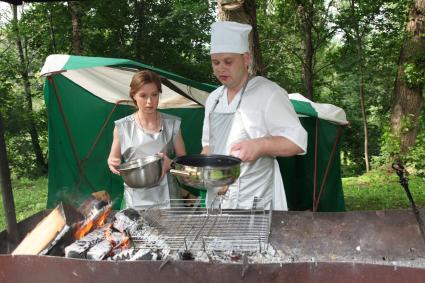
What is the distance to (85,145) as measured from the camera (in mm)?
4629

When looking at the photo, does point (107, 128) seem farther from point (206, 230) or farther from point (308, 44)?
point (308, 44)

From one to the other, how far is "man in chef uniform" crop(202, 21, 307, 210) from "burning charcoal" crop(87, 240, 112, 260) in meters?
0.63

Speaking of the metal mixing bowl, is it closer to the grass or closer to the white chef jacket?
the white chef jacket

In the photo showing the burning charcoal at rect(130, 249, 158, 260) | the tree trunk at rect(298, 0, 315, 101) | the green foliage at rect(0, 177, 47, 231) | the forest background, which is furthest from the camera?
the tree trunk at rect(298, 0, 315, 101)

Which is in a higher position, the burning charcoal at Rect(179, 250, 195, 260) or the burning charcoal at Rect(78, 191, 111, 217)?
the burning charcoal at Rect(78, 191, 111, 217)

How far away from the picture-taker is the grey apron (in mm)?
3066

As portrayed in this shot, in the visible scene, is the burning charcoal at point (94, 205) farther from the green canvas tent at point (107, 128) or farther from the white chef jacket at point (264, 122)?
the green canvas tent at point (107, 128)

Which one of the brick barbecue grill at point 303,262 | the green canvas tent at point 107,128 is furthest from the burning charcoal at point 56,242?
the green canvas tent at point 107,128

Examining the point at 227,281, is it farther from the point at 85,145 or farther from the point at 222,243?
the point at 85,145

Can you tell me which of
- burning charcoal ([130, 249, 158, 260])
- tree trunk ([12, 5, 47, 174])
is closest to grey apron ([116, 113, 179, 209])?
burning charcoal ([130, 249, 158, 260])

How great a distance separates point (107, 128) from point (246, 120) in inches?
105

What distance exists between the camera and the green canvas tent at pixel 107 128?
4.21 metres

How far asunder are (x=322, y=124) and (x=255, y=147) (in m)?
3.31

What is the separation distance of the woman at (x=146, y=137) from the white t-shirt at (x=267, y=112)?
68cm
